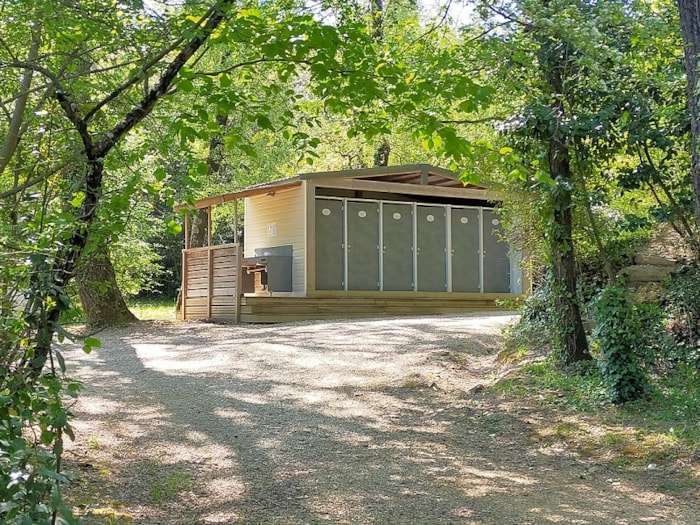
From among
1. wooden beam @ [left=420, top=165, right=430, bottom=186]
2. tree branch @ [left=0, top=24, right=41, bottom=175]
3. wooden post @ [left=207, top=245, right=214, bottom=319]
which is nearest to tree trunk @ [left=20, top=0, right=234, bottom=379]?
tree branch @ [left=0, top=24, right=41, bottom=175]

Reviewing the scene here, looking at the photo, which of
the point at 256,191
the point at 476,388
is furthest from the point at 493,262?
the point at 476,388

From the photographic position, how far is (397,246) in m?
15.9

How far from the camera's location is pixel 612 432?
573 cm

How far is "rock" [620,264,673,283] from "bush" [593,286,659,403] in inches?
61.9

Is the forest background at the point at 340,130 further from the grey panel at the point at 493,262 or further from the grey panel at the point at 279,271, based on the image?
the grey panel at the point at 493,262

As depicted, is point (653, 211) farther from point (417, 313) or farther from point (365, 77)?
point (417, 313)

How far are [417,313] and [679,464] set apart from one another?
10614 mm

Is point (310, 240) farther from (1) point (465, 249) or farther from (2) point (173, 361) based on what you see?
(2) point (173, 361)

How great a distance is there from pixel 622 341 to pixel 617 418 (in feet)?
2.27

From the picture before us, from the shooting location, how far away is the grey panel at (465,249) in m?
16.4

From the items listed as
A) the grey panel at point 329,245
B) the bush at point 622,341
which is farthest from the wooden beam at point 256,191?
the bush at point 622,341

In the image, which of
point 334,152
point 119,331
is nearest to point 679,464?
point 119,331

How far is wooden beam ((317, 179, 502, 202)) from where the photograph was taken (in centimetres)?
1471

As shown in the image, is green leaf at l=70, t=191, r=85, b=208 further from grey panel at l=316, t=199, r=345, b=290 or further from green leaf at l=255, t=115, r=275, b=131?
grey panel at l=316, t=199, r=345, b=290
